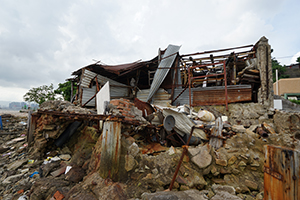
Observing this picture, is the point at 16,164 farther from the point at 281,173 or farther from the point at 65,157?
the point at 281,173

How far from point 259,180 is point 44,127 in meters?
7.45

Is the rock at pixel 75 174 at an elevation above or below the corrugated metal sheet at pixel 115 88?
below

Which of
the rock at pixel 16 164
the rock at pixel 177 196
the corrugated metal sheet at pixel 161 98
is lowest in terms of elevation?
the rock at pixel 16 164

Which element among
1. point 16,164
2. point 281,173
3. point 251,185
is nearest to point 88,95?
point 16,164

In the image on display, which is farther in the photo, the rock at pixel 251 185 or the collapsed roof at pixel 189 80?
the collapsed roof at pixel 189 80

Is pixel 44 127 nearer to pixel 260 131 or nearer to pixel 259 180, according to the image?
pixel 259 180

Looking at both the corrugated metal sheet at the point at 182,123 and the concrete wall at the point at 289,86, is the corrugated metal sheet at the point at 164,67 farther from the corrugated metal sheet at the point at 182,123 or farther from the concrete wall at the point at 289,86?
the concrete wall at the point at 289,86

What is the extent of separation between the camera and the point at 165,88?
9586 mm

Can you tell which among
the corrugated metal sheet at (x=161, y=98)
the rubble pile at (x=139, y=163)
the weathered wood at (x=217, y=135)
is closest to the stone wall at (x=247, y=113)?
the rubble pile at (x=139, y=163)

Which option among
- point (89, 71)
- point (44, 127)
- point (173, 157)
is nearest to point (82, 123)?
point (44, 127)

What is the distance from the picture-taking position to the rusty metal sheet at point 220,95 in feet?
23.4

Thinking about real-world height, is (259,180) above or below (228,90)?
below

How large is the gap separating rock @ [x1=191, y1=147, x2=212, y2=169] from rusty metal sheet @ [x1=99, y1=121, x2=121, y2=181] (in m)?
2.13

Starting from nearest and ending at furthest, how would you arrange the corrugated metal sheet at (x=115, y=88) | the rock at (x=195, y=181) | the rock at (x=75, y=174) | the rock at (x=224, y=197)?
the rock at (x=224, y=197) < the rock at (x=195, y=181) < the rock at (x=75, y=174) < the corrugated metal sheet at (x=115, y=88)
